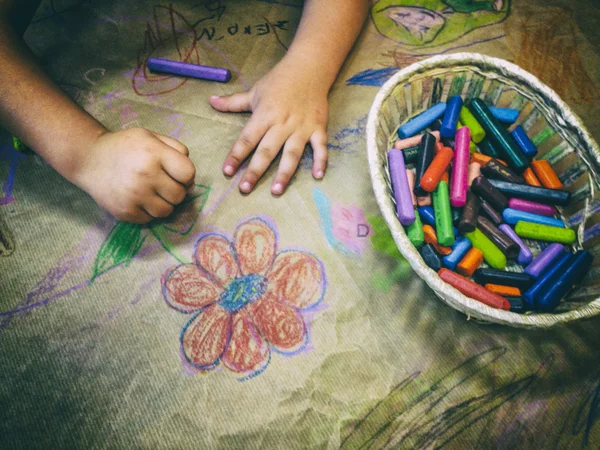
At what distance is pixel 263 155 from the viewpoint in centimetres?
67

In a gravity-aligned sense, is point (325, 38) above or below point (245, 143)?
above

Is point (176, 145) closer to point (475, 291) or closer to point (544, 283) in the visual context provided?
point (475, 291)

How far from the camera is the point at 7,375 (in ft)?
1.80

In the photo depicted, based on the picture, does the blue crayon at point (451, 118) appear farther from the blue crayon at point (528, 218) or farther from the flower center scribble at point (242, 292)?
the flower center scribble at point (242, 292)

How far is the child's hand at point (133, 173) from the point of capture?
573 mm

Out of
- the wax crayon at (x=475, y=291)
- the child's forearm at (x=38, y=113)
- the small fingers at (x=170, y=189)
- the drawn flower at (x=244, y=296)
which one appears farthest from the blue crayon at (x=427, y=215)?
the child's forearm at (x=38, y=113)

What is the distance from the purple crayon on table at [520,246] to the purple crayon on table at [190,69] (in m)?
0.63

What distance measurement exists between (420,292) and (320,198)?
0.24 metres

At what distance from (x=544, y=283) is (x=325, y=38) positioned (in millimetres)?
→ 603

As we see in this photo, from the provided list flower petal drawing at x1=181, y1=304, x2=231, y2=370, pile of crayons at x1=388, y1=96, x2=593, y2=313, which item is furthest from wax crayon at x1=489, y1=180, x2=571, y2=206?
flower petal drawing at x1=181, y1=304, x2=231, y2=370

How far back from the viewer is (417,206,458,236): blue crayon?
2.06ft

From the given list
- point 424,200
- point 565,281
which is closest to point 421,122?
point 424,200

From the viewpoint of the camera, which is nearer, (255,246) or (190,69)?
(255,246)

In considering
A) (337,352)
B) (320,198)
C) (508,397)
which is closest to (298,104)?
(320,198)
